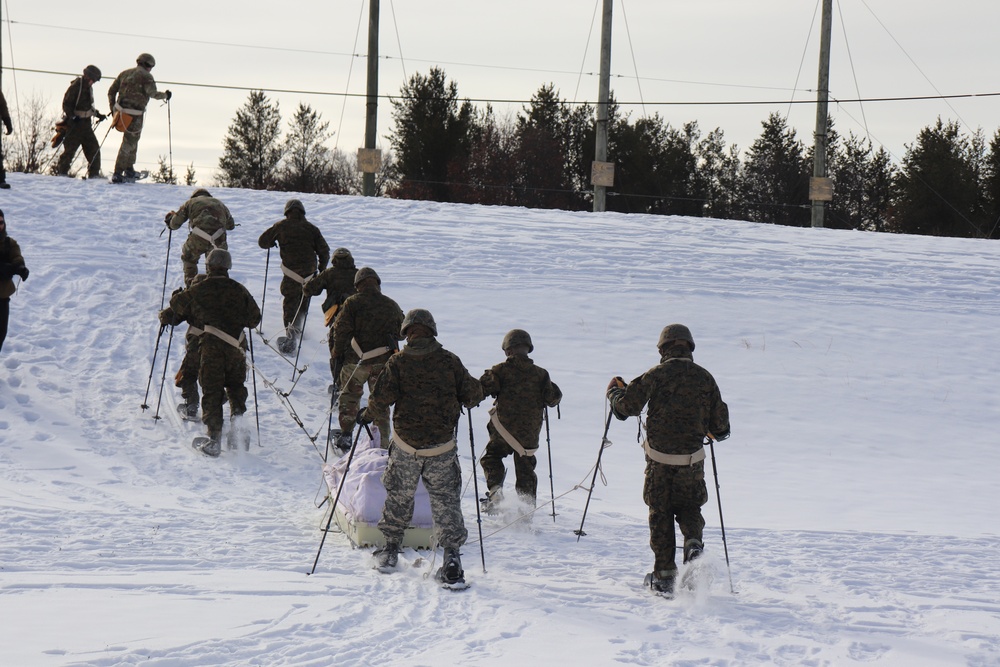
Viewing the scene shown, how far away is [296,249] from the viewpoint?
12820mm

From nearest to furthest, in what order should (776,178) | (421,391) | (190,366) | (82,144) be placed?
1. (421,391)
2. (190,366)
3. (82,144)
4. (776,178)

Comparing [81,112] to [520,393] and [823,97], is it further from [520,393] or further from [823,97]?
[823,97]

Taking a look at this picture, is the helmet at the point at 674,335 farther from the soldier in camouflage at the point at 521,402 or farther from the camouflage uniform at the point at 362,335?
the camouflage uniform at the point at 362,335

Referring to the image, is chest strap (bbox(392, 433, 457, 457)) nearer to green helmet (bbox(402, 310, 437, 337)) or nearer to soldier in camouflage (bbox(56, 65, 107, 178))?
green helmet (bbox(402, 310, 437, 337))

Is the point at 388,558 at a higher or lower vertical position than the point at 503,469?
lower

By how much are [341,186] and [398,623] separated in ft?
149

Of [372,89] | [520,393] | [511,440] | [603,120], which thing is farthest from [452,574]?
[603,120]

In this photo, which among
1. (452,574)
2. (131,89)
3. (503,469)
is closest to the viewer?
(452,574)

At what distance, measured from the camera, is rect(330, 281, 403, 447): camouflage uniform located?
10.2 metres

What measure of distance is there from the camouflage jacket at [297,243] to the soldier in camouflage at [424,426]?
5893 millimetres

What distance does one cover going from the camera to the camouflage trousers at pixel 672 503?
282 inches

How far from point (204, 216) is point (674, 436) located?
7558 millimetres

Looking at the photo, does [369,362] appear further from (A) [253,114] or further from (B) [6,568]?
(A) [253,114]

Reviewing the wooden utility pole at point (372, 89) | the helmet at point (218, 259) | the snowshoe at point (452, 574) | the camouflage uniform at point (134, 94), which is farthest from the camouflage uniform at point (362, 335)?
the wooden utility pole at point (372, 89)
